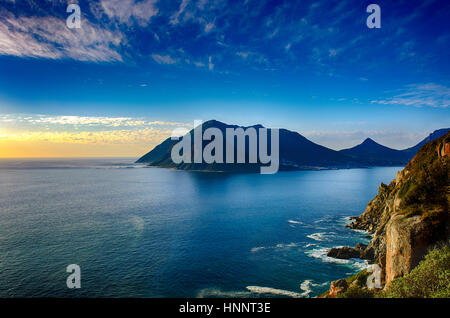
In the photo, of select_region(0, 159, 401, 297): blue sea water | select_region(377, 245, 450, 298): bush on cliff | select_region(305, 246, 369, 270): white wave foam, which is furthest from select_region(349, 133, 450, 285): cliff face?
select_region(0, 159, 401, 297): blue sea water

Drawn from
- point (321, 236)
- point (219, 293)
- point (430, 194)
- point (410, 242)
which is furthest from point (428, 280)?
point (321, 236)

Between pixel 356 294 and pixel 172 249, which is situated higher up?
pixel 356 294

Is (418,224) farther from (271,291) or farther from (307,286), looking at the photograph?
(271,291)

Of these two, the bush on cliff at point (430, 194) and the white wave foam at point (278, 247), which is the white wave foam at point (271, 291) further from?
the bush on cliff at point (430, 194)

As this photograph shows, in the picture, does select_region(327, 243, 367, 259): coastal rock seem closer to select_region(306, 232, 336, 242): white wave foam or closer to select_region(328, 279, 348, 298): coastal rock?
select_region(306, 232, 336, 242): white wave foam

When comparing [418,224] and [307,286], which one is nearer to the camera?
[418,224]

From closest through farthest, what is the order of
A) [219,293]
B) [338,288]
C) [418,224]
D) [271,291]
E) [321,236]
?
1. [418,224]
2. [338,288]
3. [219,293]
4. [271,291]
5. [321,236]

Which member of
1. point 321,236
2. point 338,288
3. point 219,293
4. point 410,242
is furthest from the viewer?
point 321,236

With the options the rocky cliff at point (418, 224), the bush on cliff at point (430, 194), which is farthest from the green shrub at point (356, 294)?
the bush on cliff at point (430, 194)

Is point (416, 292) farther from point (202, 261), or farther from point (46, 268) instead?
point (46, 268)
